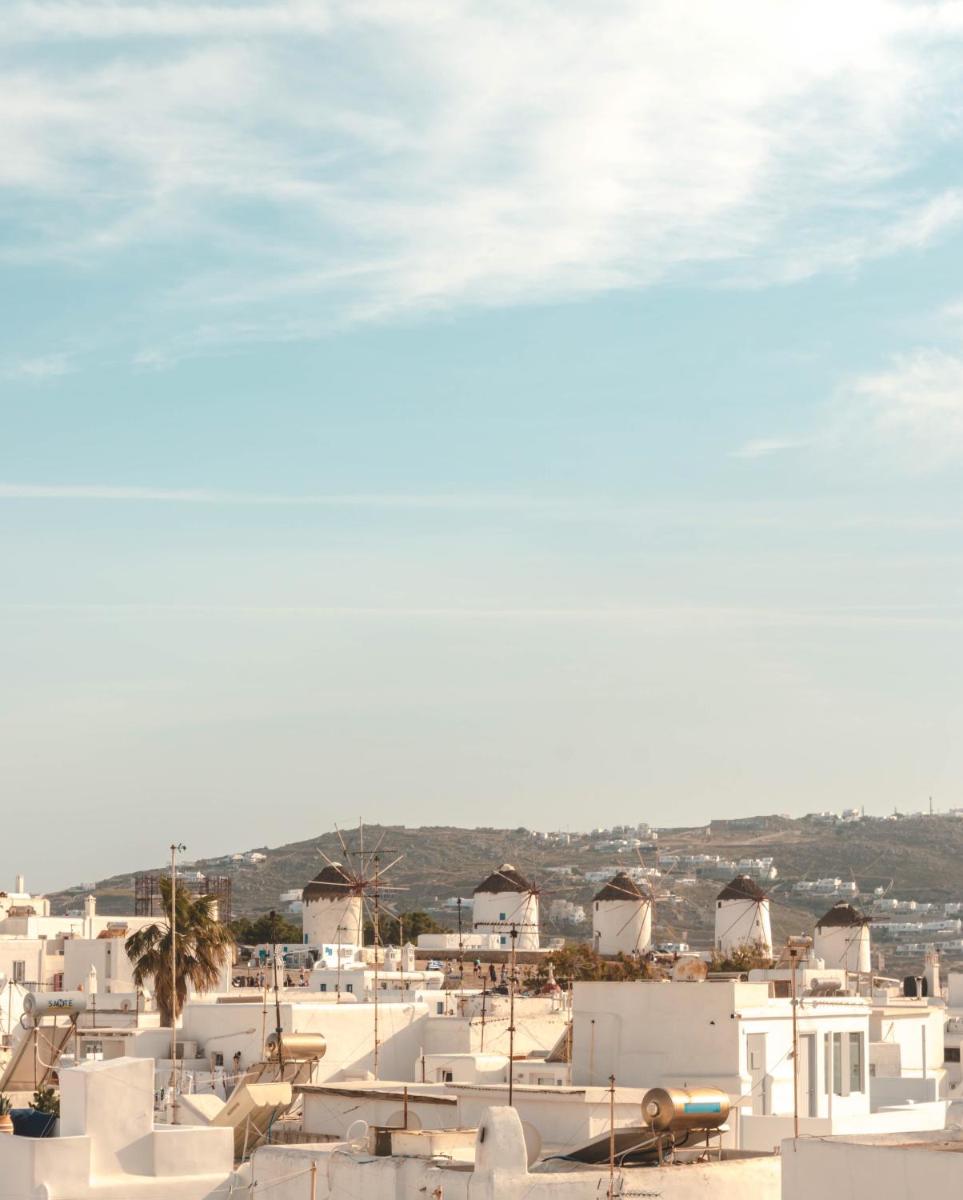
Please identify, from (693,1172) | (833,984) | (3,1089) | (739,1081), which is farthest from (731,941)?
(693,1172)

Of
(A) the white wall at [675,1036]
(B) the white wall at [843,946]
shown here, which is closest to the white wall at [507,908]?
(B) the white wall at [843,946]

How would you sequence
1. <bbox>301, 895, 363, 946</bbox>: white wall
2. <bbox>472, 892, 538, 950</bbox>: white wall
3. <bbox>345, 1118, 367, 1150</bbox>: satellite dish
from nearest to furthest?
<bbox>345, 1118, 367, 1150</bbox>: satellite dish → <bbox>301, 895, 363, 946</bbox>: white wall → <bbox>472, 892, 538, 950</bbox>: white wall

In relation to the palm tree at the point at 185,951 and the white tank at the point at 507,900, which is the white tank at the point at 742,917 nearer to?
the white tank at the point at 507,900

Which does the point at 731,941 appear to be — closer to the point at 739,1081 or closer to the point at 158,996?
the point at 158,996

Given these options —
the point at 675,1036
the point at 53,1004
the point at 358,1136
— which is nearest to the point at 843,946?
the point at 53,1004

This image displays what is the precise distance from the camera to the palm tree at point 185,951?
1660 inches

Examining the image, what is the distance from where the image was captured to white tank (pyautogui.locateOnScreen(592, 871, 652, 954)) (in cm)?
9853

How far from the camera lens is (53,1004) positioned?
4628 centimetres

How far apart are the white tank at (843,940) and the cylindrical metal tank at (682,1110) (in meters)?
76.4

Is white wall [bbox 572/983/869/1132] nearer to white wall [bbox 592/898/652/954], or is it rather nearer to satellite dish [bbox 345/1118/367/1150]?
satellite dish [bbox 345/1118/367/1150]

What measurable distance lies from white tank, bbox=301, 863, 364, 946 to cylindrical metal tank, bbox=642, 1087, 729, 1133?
2751 inches

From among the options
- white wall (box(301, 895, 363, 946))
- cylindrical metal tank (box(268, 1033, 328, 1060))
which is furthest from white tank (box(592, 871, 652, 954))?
cylindrical metal tank (box(268, 1033, 328, 1060))

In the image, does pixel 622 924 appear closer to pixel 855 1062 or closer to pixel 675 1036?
pixel 855 1062

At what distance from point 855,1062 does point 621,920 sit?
230ft
